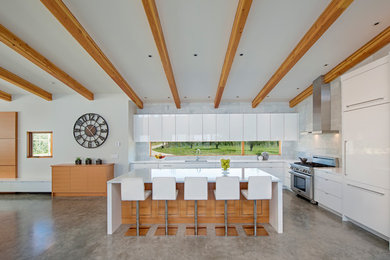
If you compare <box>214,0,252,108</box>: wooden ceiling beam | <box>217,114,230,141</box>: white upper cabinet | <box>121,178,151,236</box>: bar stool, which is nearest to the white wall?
<box>217,114,230,141</box>: white upper cabinet

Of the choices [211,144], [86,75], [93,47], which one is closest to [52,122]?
[86,75]

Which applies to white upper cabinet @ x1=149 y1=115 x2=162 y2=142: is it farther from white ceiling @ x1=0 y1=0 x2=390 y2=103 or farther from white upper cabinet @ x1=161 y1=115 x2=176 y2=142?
white ceiling @ x1=0 y1=0 x2=390 y2=103

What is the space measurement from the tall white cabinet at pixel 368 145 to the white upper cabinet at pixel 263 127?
2.61 metres

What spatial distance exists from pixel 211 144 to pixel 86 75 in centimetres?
403

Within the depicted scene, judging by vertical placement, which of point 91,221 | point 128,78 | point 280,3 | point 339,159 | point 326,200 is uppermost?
point 280,3

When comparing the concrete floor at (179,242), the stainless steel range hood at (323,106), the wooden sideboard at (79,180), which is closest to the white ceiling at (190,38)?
the stainless steel range hood at (323,106)

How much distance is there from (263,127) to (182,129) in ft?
8.26

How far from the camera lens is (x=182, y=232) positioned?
10.2 feet

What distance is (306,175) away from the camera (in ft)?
14.8

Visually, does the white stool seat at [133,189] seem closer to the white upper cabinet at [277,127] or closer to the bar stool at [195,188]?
the bar stool at [195,188]

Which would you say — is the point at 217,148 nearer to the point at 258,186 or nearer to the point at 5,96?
the point at 258,186

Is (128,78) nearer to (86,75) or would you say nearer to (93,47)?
(86,75)

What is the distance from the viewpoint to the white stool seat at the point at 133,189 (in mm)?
2959

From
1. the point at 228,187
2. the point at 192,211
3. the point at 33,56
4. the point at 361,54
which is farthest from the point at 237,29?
the point at 33,56
